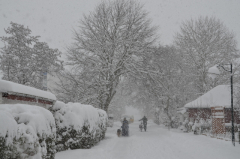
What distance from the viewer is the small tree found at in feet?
56.1

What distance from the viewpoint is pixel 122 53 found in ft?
68.7

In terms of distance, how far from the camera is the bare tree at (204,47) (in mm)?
27438

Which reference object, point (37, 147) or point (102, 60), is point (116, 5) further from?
point (37, 147)

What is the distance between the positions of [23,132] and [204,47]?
2734 centimetres

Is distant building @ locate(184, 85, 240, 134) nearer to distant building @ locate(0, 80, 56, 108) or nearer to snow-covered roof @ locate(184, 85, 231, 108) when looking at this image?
snow-covered roof @ locate(184, 85, 231, 108)

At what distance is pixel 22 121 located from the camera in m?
4.48

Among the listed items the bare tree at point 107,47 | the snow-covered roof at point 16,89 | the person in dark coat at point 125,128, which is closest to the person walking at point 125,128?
the person in dark coat at point 125,128

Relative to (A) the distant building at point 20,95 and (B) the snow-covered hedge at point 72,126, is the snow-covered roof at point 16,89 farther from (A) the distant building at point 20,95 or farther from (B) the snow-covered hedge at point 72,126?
(B) the snow-covered hedge at point 72,126

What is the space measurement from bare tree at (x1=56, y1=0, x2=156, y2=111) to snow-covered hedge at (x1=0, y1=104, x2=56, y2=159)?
47.0 feet

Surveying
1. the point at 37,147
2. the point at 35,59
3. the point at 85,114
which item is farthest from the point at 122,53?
the point at 37,147

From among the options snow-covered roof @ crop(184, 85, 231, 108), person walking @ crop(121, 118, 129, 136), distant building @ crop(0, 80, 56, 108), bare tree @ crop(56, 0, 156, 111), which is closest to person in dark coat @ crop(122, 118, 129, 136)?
person walking @ crop(121, 118, 129, 136)

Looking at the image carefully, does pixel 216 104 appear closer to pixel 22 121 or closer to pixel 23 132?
pixel 22 121

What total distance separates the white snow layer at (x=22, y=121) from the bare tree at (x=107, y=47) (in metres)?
14.2

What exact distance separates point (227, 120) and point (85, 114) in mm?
16427
